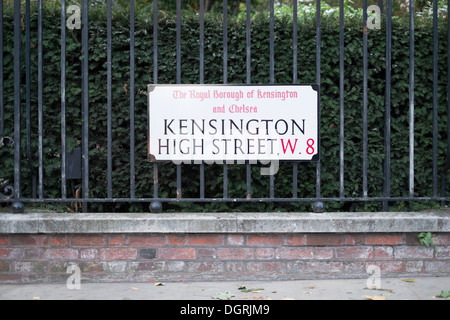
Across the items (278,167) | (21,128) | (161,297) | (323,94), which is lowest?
(161,297)

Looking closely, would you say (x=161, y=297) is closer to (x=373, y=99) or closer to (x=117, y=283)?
(x=117, y=283)

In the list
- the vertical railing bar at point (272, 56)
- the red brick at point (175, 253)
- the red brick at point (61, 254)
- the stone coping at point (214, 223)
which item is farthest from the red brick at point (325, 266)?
the red brick at point (61, 254)

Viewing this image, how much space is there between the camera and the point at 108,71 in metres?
4.33

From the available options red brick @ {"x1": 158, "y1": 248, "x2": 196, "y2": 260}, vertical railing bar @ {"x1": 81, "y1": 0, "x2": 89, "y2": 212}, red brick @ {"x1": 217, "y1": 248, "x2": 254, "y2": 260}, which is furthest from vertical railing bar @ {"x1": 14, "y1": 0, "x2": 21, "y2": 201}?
red brick @ {"x1": 217, "y1": 248, "x2": 254, "y2": 260}

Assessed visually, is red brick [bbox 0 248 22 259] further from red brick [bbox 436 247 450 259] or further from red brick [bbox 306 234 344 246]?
red brick [bbox 436 247 450 259]

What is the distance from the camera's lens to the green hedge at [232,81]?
4594 mm

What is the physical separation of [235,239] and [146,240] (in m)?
0.70

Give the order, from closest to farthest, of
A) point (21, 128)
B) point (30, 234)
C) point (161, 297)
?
point (161, 297) < point (30, 234) < point (21, 128)

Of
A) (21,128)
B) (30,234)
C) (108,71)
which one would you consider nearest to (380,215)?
(108,71)

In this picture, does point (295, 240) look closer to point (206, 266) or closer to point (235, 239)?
point (235, 239)

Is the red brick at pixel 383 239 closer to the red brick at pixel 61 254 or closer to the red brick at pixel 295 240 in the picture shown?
the red brick at pixel 295 240

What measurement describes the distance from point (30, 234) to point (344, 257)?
2476 mm

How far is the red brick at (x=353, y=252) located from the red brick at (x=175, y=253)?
1.16 m

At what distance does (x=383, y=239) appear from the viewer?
4.34 meters
